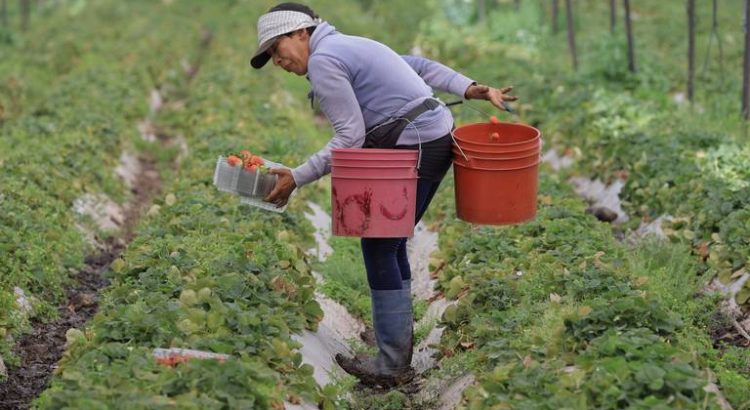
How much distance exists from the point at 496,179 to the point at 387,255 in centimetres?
65

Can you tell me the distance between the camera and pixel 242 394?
14.4ft

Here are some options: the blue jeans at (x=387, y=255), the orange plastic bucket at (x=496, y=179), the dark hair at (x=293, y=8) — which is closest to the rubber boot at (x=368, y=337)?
the blue jeans at (x=387, y=255)

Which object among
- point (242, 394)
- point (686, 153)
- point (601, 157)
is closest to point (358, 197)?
point (242, 394)

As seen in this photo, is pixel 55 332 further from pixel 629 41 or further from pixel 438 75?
pixel 629 41

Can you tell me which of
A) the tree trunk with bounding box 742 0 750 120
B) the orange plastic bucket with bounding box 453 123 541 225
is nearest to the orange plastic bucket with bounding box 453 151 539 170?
the orange plastic bucket with bounding box 453 123 541 225

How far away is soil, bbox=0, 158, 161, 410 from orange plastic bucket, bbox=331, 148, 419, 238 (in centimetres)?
181

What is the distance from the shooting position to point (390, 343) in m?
5.78

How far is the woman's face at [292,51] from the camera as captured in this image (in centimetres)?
523

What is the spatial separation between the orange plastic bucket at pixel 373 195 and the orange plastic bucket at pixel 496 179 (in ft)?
1.01

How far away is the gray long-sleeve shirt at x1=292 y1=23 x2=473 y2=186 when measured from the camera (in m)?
5.15

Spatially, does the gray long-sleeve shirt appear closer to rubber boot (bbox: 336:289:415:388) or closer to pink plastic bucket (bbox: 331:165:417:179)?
pink plastic bucket (bbox: 331:165:417:179)

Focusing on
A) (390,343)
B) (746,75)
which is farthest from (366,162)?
(746,75)

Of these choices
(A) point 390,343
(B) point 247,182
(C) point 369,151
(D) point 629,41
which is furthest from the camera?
(D) point 629,41

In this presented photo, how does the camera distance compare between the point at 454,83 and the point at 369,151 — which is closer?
the point at 369,151
